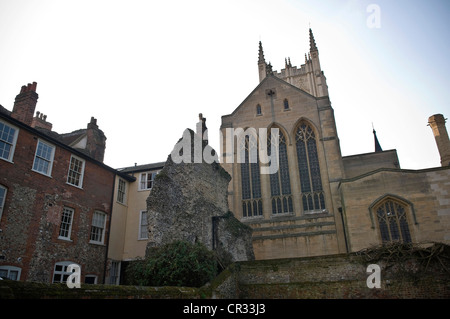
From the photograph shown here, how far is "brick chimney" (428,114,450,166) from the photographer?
72.3ft

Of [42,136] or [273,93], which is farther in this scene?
[273,93]

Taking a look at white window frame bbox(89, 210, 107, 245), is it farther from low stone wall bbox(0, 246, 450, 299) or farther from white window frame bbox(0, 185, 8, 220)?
low stone wall bbox(0, 246, 450, 299)

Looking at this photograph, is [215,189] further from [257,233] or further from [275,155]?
[275,155]

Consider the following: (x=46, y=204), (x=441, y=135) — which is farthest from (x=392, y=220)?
(x=46, y=204)

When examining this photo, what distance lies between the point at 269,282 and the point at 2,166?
1140cm

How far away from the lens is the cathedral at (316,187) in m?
16.8

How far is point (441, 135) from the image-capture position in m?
22.5

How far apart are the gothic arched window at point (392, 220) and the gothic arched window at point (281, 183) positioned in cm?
573

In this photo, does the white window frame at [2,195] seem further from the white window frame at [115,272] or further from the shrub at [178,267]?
the white window frame at [115,272]

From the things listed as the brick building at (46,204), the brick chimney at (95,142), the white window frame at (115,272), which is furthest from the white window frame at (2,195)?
the brick chimney at (95,142)

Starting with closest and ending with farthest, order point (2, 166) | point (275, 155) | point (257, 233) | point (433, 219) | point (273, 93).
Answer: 1. point (2, 166)
2. point (433, 219)
3. point (257, 233)
4. point (275, 155)
5. point (273, 93)

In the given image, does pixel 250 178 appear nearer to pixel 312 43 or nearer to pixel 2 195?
pixel 2 195
